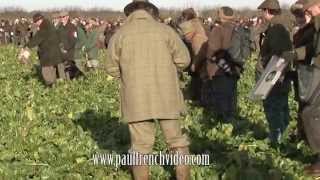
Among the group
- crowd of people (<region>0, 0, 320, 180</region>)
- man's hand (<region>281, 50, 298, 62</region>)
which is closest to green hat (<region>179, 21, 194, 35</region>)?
crowd of people (<region>0, 0, 320, 180</region>)

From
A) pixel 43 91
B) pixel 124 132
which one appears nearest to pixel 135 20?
pixel 124 132

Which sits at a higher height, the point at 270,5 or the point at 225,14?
the point at 225,14

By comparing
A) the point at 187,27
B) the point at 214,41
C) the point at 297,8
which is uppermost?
the point at 187,27

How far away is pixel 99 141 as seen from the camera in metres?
9.95

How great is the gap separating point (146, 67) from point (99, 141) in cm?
315

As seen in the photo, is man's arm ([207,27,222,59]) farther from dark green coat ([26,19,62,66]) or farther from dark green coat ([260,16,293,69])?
dark green coat ([26,19,62,66])

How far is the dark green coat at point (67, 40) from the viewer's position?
1722 cm

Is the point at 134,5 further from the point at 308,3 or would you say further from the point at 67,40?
the point at 67,40

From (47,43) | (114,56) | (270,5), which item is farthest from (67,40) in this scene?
(114,56)

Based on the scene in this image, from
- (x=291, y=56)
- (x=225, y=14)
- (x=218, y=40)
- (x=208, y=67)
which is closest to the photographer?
(x=291, y=56)

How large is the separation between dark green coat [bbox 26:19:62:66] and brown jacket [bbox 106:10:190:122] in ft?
30.4

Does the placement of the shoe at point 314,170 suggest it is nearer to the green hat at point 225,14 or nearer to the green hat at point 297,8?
the green hat at point 297,8

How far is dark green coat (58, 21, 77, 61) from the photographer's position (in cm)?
1722

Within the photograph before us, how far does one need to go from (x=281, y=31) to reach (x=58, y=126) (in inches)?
155
